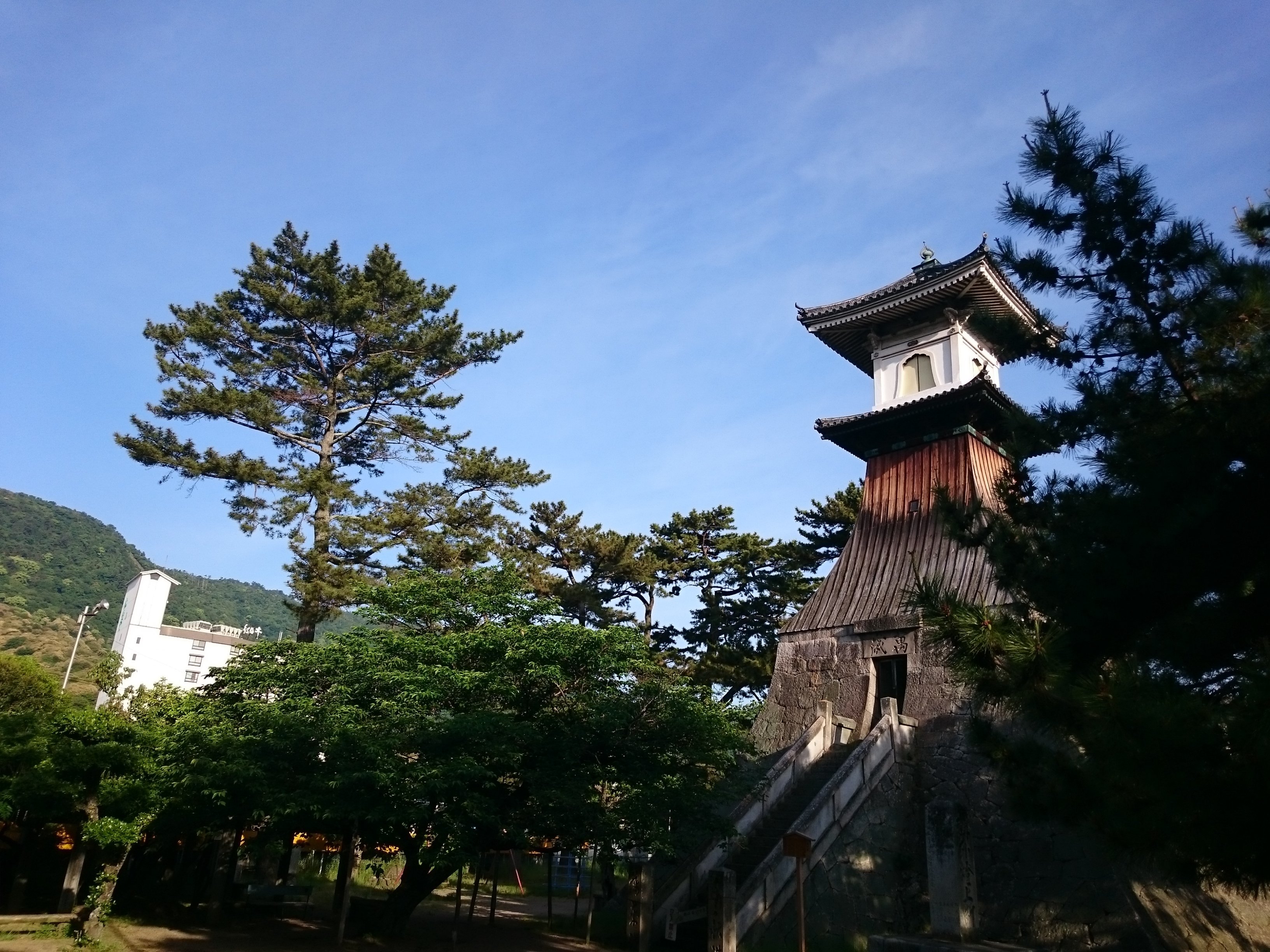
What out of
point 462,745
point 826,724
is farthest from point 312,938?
point 826,724

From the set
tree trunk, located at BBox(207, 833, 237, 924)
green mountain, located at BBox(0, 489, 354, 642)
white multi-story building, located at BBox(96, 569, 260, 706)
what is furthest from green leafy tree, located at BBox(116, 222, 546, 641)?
green mountain, located at BBox(0, 489, 354, 642)

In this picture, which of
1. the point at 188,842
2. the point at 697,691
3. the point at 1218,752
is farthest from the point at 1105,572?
the point at 188,842

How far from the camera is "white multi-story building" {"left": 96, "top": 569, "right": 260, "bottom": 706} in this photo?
137 feet

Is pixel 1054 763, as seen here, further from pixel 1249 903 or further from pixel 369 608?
pixel 369 608

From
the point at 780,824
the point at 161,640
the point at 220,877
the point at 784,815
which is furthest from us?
the point at 161,640

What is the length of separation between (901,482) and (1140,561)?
12.6 meters

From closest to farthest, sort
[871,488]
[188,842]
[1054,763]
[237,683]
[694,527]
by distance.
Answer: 1. [1054,763]
2. [237,683]
3. [188,842]
4. [871,488]
5. [694,527]

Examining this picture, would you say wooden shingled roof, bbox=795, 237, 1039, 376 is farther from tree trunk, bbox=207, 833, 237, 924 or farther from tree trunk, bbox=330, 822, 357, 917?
tree trunk, bbox=207, 833, 237, 924

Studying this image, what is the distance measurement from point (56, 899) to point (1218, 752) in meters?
16.1

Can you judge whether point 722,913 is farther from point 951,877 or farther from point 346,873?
point 346,873

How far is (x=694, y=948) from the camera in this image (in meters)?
12.0

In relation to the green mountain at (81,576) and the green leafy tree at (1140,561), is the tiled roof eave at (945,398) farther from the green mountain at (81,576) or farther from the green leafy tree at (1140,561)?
the green mountain at (81,576)

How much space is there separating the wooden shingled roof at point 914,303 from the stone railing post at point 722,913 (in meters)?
11.8

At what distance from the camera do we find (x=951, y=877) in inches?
458
